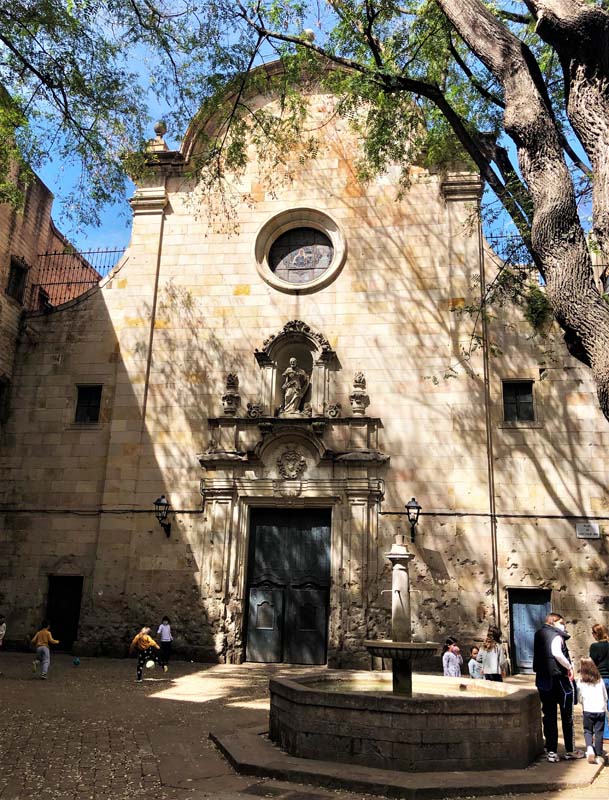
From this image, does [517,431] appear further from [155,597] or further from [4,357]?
[4,357]

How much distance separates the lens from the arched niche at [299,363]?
16203 millimetres

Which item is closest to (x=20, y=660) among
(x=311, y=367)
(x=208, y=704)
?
(x=208, y=704)

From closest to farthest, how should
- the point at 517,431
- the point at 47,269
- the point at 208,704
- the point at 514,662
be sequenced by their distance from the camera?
the point at 208,704 → the point at 514,662 → the point at 517,431 → the point at 47,269

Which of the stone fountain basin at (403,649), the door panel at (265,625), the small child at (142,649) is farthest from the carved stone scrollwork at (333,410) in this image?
the stone fountain basin at (403,649)

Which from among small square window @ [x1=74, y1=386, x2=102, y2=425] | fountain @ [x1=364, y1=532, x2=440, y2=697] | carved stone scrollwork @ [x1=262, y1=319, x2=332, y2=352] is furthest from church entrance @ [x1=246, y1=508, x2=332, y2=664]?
fountain @ [x1=364, y1=532, x2=440, y2=697]

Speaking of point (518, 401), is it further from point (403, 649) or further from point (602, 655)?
point (403, 649)

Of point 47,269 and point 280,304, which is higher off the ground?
point 47,269

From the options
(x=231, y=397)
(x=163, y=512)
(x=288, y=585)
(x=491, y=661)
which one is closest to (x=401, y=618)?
(x=491, y=661)

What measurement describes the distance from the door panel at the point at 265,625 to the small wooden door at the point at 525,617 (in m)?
5.00

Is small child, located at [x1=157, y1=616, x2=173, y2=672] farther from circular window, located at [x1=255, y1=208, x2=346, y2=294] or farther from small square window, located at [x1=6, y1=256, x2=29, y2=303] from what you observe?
small square window, located at [x1=6, y1=256, x2=29, y2=303]

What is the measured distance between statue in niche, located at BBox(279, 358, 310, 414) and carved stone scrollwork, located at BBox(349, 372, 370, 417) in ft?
3.84

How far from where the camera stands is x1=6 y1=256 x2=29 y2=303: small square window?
18422 millimetres

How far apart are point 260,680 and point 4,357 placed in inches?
409

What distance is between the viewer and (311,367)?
16922 mm
